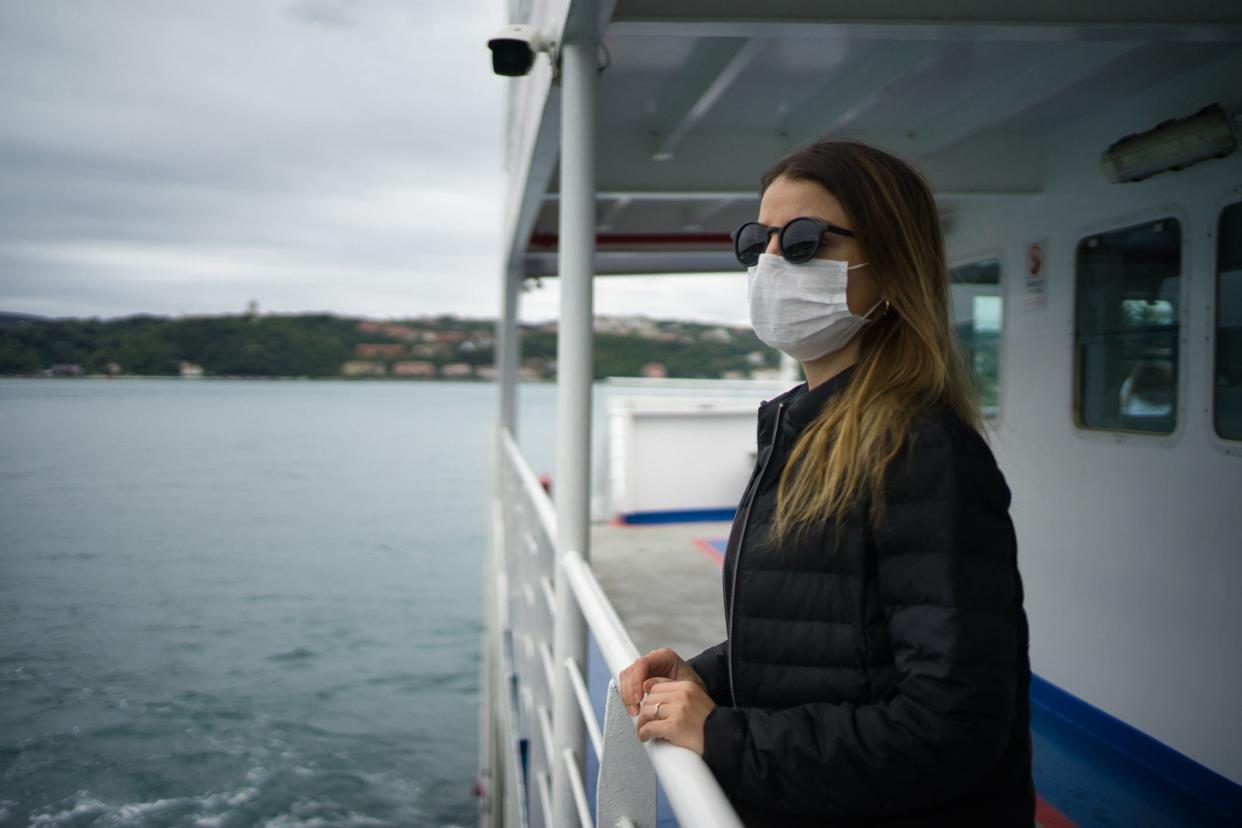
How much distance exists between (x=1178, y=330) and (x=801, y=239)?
2.72 m

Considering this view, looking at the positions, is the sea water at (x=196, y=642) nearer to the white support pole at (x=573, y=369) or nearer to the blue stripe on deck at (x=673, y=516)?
the white support pole at (x=573, y=369)

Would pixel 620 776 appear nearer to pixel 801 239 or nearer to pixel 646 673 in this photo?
pixel 646 673

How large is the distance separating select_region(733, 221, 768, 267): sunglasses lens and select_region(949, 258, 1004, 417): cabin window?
337 centimetres

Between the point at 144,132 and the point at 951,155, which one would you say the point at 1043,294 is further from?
the point at 144,132

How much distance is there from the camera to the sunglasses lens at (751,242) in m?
1.23

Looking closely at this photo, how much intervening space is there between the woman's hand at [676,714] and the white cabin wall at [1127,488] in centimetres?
192

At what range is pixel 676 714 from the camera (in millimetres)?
982

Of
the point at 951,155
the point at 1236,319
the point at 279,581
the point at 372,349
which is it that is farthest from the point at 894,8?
the point at 279,581

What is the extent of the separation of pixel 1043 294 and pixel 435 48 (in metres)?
19.3

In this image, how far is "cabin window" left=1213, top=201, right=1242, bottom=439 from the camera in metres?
2.94

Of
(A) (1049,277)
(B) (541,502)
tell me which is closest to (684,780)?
Result: (B) (541,502)

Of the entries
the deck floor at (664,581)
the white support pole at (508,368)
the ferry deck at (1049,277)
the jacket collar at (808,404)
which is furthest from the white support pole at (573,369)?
the white support pole at (508,368)

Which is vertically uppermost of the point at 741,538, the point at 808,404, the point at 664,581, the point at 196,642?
the point at 808,404

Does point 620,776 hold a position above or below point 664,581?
above
